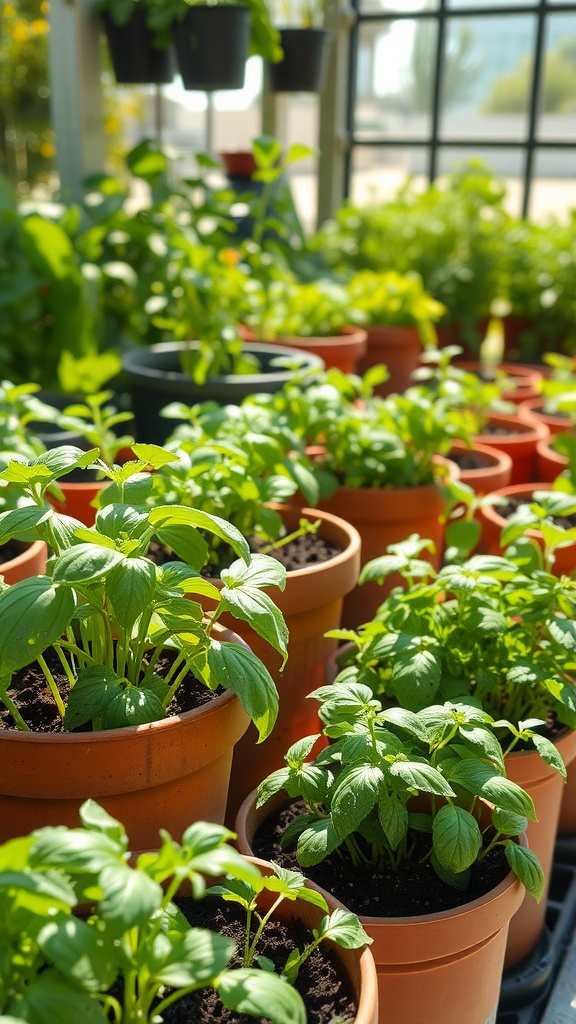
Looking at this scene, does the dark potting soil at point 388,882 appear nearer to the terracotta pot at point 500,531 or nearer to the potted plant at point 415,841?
the potted plant at point 415,841

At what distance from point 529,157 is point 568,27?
1.54 ft

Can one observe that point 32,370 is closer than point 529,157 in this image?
Yes

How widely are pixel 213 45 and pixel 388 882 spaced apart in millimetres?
2061

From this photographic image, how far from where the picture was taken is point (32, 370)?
8.16ft

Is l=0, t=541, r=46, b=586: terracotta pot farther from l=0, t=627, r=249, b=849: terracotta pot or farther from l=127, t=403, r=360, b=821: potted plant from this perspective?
l=0, t=627, r=249, b=849: terracotta pot

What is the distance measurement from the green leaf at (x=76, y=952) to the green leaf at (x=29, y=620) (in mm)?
276

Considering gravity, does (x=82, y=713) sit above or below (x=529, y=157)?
below

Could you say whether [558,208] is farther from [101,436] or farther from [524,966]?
[524,966]

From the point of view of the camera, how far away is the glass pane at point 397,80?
397 cm

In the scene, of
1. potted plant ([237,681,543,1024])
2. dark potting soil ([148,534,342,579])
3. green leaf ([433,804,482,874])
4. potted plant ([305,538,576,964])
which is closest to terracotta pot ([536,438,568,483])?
dark potting soil ([148,534,342,579])

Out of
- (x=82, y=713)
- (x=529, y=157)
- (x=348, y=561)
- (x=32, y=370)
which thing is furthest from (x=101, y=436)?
(x=529, y=157)

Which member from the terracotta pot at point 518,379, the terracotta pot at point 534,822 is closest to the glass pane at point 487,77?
the terracotta pot at point 518,379

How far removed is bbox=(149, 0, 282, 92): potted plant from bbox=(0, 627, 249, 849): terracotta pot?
6.26ft

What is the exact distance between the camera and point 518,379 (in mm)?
3111
